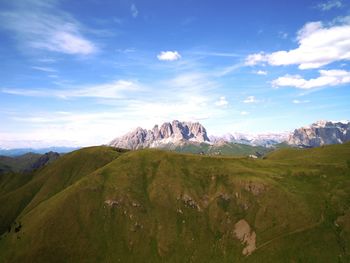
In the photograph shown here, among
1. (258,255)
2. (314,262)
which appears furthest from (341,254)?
(258,255)

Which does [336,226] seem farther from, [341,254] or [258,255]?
[258,255]

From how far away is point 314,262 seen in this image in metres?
183

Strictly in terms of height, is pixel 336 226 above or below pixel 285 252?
above

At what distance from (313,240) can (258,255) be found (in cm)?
3441

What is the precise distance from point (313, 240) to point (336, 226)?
18.1m

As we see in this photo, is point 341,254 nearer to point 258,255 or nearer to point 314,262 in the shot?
point 314,262

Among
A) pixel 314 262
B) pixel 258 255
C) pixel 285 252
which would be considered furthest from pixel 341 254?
pixel 258 255

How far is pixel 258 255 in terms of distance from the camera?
19850 cm

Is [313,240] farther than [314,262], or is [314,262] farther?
[313,240]

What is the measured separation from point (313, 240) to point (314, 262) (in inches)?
600

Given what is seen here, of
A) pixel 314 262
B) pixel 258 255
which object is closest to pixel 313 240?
pixel 314 262

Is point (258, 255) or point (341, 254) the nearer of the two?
point (341, 254)

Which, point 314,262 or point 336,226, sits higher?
point 336,226

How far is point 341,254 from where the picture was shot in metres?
182
